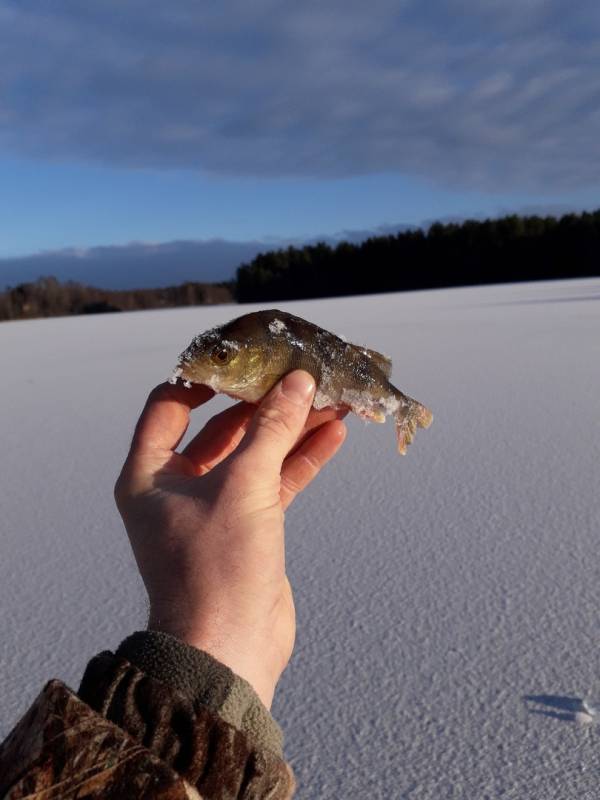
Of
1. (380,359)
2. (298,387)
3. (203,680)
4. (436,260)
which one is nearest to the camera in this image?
(203,680)

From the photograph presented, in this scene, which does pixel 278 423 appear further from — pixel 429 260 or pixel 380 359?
pixel 429 260

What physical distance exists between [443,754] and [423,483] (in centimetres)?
219

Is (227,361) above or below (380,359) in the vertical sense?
above

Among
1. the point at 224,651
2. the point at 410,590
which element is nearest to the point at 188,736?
the point at 224,651

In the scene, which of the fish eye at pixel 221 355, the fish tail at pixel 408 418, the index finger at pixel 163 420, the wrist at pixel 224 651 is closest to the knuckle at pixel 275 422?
the index finger at pixel 163 420

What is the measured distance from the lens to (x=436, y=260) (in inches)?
1695

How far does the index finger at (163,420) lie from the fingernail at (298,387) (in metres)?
0.29

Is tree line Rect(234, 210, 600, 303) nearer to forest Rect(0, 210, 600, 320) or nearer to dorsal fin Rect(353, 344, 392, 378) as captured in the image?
forest Rect(0, 210, 600, 320)

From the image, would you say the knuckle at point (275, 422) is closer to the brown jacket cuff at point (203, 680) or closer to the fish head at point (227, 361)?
the fish head at point (227, 361)

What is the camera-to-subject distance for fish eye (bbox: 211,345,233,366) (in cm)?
228

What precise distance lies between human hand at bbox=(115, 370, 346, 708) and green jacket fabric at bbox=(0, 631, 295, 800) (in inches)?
5.3

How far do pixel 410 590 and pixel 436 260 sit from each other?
42.1m

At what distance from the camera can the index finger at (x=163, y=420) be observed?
1.98m

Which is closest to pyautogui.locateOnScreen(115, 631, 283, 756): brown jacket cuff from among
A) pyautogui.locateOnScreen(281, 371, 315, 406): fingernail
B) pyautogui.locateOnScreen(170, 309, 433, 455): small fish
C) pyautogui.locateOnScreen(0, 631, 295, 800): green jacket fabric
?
pyautogui.locateOnScreen(0, 631, 295, 800): green jacket fabric
